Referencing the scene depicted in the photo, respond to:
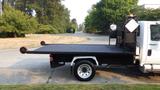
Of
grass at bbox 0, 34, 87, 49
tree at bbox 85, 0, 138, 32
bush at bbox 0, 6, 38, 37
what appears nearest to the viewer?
grass at bbox 0, 34, 87, 49

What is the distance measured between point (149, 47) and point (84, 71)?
1.99 meters

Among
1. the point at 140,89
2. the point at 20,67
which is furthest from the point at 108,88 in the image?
the point at 20,67

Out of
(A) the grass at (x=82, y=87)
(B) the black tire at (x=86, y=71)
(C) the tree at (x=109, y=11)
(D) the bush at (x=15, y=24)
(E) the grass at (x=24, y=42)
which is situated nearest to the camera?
(A) the grass at (x=82, y=87)

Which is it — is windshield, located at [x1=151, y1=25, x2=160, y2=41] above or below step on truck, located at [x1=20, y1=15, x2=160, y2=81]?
above

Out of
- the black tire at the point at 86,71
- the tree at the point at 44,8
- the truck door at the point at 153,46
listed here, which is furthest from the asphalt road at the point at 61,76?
the tree at the point at 44,8

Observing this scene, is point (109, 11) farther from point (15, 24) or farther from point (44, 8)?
point (15, 24)

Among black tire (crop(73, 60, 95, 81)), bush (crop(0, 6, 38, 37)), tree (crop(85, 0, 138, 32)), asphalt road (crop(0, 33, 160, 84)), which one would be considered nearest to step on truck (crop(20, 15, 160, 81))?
black tire (crop(73, 60, 95, 81))

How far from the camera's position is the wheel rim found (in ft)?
35.6

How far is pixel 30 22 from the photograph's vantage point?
1512 inches

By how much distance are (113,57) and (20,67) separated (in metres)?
4.48

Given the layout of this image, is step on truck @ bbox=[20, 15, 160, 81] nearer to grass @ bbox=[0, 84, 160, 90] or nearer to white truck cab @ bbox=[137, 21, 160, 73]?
white truck cab @ bbox=[137, 21, 160, 73]

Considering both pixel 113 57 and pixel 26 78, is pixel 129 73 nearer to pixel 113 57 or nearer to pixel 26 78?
pixel 113 57

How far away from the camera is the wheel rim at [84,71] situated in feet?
35.6

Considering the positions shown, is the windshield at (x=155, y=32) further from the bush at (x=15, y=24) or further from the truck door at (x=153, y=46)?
the bush at (x=15, y=24)
